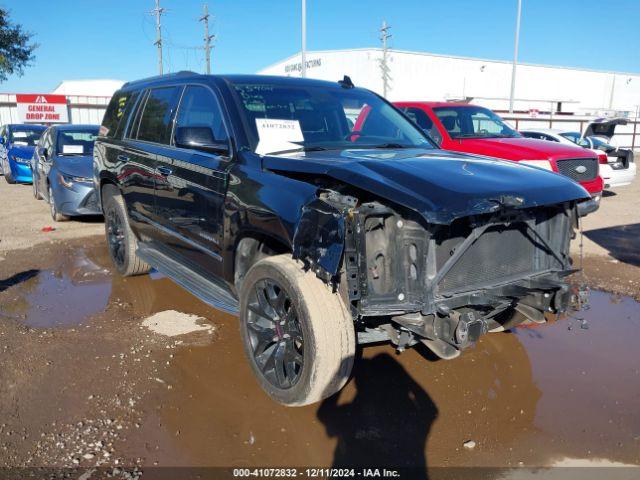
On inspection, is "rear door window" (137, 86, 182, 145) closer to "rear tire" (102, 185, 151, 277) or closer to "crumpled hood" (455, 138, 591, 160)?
"rear tire" (102, 185, 151, 277)

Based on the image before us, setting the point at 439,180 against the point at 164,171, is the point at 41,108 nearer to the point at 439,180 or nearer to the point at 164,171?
the point at 164,171

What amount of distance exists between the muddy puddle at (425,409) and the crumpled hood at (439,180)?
93 cm

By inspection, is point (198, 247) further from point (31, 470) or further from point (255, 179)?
point (31, 470)

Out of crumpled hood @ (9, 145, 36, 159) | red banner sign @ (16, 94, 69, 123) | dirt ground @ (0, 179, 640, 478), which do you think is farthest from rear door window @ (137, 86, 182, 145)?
red banner sign @ (16, 94, 69, 123)

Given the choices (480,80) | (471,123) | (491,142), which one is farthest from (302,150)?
(480,80)

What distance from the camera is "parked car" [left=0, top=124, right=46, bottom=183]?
1368cm

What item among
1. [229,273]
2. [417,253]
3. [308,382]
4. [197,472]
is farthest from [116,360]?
[417,253]

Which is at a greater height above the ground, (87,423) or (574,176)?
(574,176)

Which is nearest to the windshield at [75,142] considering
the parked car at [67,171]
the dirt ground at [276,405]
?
the parked car at [67,171]

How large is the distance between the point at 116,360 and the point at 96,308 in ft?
4.15

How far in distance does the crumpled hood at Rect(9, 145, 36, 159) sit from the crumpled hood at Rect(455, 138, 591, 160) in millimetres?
10720

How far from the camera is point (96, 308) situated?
5.07 m

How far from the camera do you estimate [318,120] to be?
4.10 metres

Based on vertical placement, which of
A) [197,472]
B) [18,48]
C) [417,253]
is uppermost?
[18,48]
